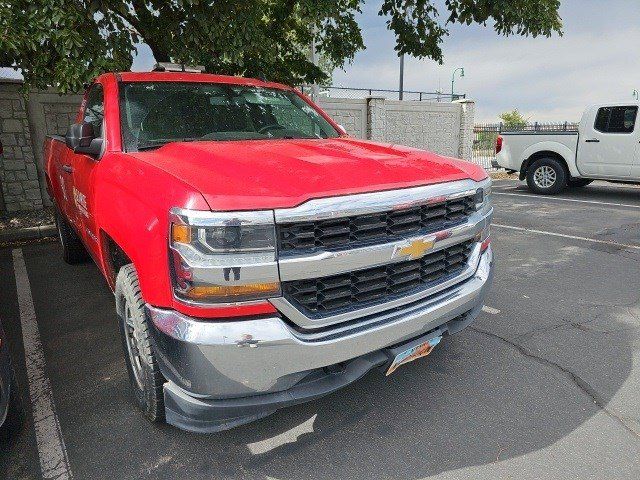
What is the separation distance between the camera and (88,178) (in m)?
3.03

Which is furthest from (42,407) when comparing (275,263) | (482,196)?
(482,196)

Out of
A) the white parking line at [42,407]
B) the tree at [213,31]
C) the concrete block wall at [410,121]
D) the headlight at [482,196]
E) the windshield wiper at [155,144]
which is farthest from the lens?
the concrete block wall at [410,121]

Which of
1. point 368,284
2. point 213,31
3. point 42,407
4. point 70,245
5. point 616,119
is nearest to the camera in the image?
point 368,284

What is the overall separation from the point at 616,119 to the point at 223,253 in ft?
33.0

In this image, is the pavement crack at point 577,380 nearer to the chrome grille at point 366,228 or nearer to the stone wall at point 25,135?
the chrome grille at point 366,228

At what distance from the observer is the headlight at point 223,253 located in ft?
5.57

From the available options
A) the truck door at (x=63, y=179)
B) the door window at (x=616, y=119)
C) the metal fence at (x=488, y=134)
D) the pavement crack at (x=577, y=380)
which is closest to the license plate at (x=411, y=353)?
Result: the pavement crack at (x=577, y=380)

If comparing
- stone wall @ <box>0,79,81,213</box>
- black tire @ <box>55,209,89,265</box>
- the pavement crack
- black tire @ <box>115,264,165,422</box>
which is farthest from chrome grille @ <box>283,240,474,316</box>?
stone wall @ <box>0,79,81,213</box>

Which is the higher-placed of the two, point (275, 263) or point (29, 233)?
point (275, 263)

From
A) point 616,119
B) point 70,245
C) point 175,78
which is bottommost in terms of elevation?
point 70,245

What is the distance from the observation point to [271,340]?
176 cm

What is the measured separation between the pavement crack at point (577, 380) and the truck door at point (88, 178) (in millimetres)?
2934

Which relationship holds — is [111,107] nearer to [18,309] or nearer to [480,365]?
[18,309]

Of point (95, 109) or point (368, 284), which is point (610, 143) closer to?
point (368, 284)
